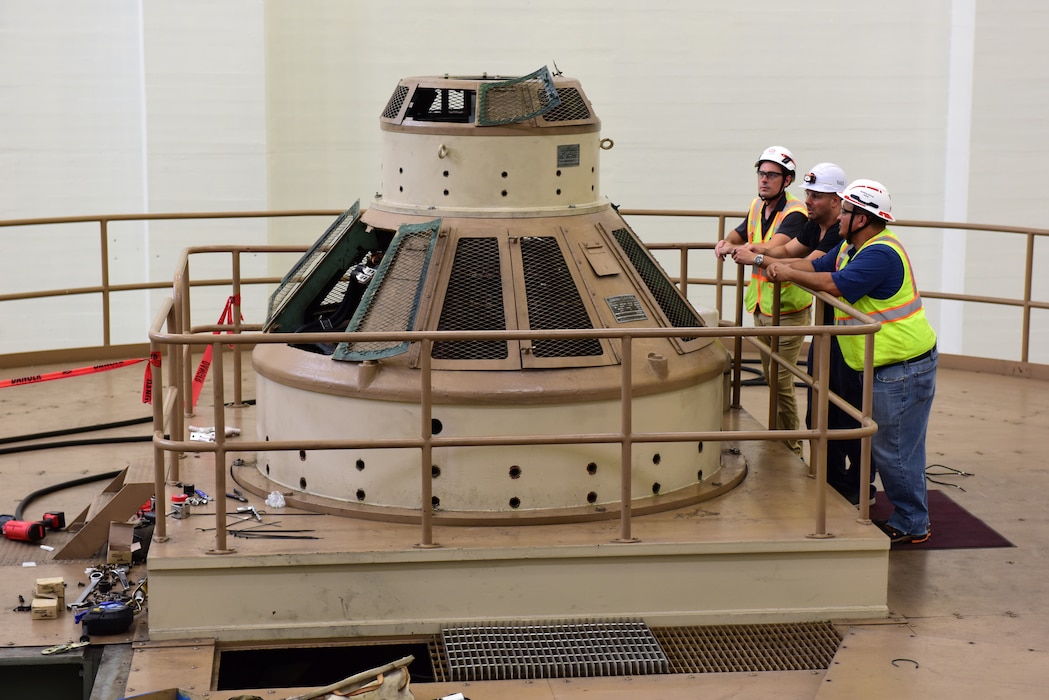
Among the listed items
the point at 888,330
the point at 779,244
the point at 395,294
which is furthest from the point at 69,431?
the point at 888,330

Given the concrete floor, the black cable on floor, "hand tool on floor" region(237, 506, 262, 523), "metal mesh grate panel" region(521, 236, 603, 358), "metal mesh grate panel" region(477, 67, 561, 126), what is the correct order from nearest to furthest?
the concrete floor, "hand tool on floor" region(237, 506, 262, 523), "metal mesh grate panel" region(521, 236, 603, 358), "metal mesh grate panel" region(477, 67, 561, 126), the black cable on floor

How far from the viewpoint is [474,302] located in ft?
21.7

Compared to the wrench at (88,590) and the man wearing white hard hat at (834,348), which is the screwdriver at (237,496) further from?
the man wearing white hard hat at (834,348)

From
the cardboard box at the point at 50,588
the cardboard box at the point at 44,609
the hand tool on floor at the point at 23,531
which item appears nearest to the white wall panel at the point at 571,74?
the hand tool on floor at the point at 23,531

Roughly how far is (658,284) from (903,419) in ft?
4.59

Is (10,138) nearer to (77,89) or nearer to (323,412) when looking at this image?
(77,89)

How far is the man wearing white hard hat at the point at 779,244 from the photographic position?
313 inches

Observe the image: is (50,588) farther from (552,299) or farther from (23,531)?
(552,299)

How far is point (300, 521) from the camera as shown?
21.0 feet

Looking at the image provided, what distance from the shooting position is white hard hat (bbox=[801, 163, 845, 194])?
7.36 metres

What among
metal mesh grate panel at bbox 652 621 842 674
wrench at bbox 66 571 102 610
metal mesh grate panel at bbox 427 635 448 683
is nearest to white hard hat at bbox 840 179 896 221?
metal mesh grate panel at bbox 652 621 842 674

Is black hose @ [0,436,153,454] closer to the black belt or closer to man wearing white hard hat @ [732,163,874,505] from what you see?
man wearing white hard hat @ [732,163,874,505]

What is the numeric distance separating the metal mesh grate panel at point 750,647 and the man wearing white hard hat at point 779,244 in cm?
189

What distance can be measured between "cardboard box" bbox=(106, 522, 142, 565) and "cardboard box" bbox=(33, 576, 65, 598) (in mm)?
480
